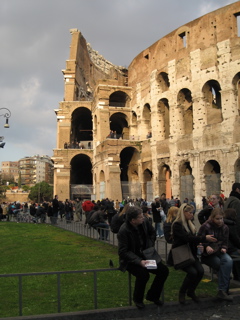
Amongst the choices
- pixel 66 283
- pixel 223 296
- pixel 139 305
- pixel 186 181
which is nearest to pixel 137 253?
pixel 139 305

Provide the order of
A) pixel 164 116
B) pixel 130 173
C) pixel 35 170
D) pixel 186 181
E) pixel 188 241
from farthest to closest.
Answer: pixel 35 170, pixel 130 173, pixel 164 116, pixel 186 181, pixel 188 241

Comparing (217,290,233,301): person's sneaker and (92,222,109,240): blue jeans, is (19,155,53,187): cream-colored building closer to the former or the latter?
(92,222,109,240): blue jeans

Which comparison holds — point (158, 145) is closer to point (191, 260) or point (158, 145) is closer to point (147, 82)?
point (147, 82)

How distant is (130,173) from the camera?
3347 centimetres

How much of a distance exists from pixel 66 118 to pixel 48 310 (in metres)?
34.1

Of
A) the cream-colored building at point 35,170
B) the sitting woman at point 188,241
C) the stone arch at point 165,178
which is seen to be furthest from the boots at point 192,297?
the cream-colored building at point 35,170

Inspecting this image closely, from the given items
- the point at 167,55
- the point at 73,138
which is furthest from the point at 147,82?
the point at 73,138

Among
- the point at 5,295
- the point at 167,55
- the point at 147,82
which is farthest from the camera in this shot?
the point at 147,82

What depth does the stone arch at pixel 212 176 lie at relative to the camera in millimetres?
24562

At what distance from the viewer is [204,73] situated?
2584cm

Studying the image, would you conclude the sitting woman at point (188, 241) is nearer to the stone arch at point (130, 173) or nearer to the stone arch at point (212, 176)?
the stone arch at point (212, 176)

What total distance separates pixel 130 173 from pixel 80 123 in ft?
46.4

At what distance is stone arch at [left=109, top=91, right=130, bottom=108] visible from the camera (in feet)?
116

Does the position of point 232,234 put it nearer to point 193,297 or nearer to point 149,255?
point 193,297
